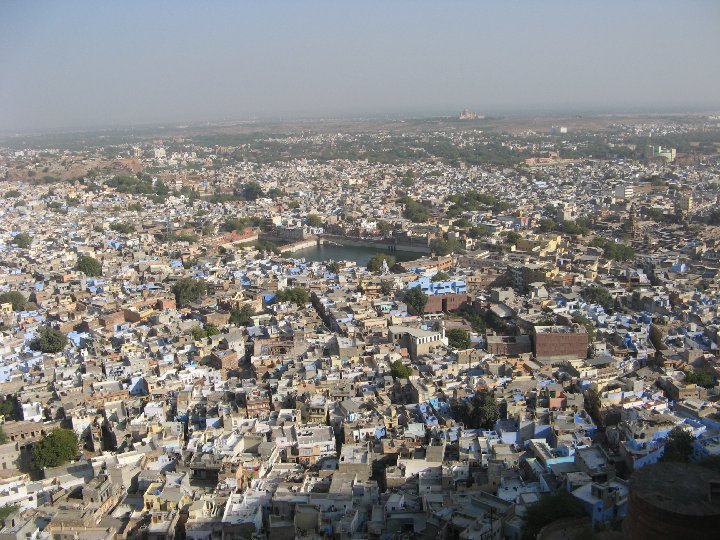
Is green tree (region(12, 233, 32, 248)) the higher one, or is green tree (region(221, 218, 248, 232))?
green tree (region(12, 233, 32, 248))

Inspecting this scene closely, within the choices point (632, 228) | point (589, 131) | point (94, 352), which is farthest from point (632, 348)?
point (589, 131)

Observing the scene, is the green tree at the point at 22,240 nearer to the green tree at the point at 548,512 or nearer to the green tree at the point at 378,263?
the green tree at the point at 378,263

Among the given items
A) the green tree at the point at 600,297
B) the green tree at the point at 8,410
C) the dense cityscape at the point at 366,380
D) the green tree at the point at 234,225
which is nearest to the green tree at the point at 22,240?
the dense cityscape at the point at 366,380

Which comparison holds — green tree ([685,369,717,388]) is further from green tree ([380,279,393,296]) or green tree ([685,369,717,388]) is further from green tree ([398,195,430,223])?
green tree ([398,195,430,223])

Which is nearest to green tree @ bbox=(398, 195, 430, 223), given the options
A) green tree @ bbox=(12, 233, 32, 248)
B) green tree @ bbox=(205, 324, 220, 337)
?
green tree @ bbox=(12, 233, 32, 248)

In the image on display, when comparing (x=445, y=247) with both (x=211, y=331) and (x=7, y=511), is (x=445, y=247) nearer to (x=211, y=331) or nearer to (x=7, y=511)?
(x=211, y=331)

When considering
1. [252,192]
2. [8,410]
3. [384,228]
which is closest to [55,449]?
[8,410]

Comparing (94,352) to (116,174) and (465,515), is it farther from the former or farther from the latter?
(116,174)
